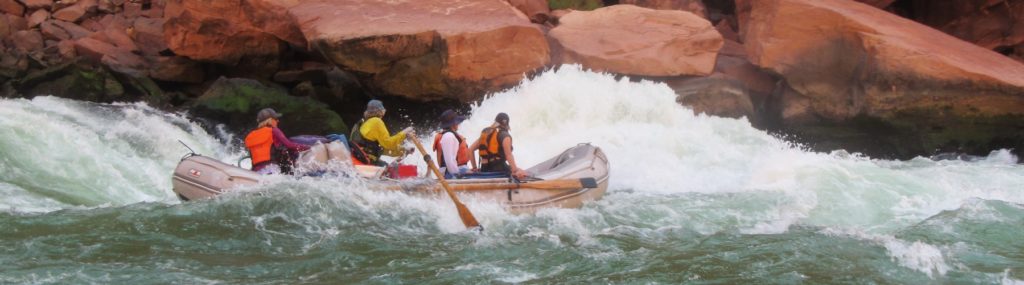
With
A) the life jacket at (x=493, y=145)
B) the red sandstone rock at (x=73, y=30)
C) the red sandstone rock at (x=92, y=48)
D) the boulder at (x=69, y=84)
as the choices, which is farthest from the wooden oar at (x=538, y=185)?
the red sandstone rock at (x=73, y=30)

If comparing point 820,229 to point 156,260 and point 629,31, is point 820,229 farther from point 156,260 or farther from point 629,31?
point 629,31

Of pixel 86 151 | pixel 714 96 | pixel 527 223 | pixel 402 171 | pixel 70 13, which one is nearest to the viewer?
pixel 527 223

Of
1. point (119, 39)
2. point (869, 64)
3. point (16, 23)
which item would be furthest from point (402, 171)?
point (16, 23)

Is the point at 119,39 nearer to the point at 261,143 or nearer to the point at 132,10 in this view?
the point at 132,10

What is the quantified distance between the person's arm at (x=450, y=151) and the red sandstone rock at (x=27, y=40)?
8.05m

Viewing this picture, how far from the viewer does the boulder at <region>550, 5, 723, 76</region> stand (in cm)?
1250

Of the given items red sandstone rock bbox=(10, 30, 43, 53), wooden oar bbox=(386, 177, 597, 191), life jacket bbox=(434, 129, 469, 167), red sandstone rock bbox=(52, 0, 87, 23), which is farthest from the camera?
red sandstone rock bbox=(52, 0, 87, 23)

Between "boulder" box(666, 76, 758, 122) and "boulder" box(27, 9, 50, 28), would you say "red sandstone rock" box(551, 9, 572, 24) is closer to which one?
"boulder" box(666, 76, 758, 122)

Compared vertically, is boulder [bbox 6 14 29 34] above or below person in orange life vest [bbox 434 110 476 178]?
below

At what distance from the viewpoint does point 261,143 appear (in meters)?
7.98

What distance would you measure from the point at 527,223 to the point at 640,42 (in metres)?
5.57

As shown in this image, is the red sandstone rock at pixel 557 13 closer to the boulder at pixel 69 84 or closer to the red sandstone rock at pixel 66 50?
the boulder at pixel 69 84

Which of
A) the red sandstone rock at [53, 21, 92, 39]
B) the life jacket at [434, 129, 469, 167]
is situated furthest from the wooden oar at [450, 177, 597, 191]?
the red sandstone rock at [53, 21, 92, 39]

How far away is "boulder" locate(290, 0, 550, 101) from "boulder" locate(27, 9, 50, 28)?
14.8ft
